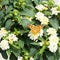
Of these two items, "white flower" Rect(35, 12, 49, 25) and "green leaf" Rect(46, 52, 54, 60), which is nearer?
"green leaf" Rect(46, 52, 54, 60)

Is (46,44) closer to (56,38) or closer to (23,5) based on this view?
(56,38)

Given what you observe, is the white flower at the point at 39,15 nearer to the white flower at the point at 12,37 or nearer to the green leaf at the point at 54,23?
the green leaf at the point at 54,23

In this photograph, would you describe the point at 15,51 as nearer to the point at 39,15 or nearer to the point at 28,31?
the point at 28,31

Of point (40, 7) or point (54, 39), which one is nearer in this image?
point (54, 39)

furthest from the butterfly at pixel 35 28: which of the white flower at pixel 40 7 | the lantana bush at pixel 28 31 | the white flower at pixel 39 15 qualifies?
the white flower at pixel 40 7

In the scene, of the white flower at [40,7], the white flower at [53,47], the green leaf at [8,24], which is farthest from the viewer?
the white flower at [40,7]

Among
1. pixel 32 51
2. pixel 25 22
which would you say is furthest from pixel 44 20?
pixel 32 51

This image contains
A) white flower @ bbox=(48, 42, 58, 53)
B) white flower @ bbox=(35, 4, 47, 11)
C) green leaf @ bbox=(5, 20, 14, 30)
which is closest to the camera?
white flower @ bbox=(48, 42, 58, 53)

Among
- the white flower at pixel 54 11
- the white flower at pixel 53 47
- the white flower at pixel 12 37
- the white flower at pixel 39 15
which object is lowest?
the white flower at pixel 53 47

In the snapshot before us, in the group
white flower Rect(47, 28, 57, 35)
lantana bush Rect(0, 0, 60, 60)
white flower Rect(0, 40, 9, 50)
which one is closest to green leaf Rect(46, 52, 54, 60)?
lantana bush Rect(0, 0, 60, 60)

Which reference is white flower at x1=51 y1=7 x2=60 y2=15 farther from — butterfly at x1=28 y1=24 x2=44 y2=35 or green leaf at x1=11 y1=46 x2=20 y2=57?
green leaf at x1=11 y1=46 x2=20 y2=57
